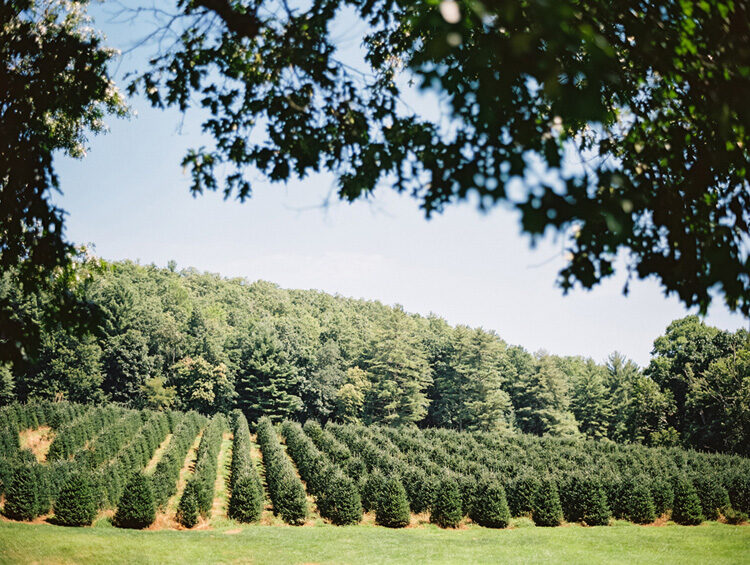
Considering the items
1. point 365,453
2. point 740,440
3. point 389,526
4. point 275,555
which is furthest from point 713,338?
point 275,555

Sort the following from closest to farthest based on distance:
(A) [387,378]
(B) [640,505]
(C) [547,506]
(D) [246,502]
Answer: (D) [246,502], (C) [547,506], (B) [640,505], (A) [387,378]

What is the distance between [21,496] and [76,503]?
5.46 ft

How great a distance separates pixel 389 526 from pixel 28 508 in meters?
11.0

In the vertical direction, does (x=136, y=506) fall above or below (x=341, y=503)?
above

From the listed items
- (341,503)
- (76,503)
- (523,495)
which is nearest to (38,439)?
(76,503)

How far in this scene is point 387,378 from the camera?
54.3 m

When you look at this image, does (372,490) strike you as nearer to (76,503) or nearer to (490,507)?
(490,507)

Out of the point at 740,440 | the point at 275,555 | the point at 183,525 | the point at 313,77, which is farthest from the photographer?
the point at 740,440

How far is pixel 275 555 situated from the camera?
10734mm

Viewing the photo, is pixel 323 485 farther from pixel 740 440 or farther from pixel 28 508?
pixel 740 440

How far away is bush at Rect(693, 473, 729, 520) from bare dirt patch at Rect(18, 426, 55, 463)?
30990 mm

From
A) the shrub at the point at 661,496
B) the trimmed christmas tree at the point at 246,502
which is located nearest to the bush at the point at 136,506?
the trimmed christmas tree at the point at 246,502

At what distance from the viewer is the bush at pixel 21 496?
40.0 feet

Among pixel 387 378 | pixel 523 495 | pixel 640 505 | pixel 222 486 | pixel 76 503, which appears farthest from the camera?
pixel 387 378
